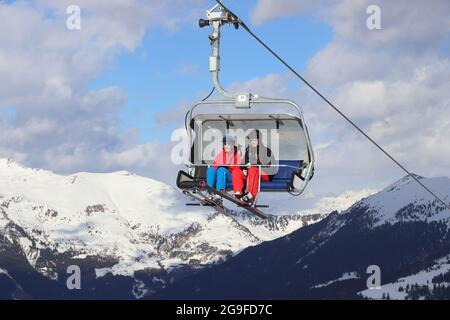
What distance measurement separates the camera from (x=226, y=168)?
24.3m

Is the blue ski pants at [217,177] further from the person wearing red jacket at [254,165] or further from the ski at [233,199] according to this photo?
the ski at [233,199]

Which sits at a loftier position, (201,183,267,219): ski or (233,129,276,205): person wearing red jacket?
(233,129,276,205): person wearing red jacket

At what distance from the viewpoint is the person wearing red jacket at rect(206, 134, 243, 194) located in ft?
78.4

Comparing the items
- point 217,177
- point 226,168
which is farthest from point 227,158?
point 217,177

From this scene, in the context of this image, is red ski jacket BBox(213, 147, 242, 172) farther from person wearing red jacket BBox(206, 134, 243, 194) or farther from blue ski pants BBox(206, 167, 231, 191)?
blue ski pants BBox(206, 167, 231, 191)

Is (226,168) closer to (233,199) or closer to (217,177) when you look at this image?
(217,177)

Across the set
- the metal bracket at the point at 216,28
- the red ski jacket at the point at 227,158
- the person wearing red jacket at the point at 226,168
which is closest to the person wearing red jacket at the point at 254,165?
the person wearing red jacket at the point at 226,168

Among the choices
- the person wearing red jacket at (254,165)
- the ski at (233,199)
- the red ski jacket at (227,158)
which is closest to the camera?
the ski at (233,199)

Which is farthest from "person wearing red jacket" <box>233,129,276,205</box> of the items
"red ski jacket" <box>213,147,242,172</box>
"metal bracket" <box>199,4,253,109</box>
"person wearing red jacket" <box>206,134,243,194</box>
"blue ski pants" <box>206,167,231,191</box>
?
"metal bracket" <box>199,4,253,109</box>

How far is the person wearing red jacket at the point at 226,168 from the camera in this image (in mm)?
23906

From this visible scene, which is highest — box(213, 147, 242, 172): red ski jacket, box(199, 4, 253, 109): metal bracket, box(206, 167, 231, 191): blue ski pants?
box(199, 4, 253, 109): metal bracket

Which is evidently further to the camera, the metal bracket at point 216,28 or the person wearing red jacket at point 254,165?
the person wearing red jacket at point 254,165
